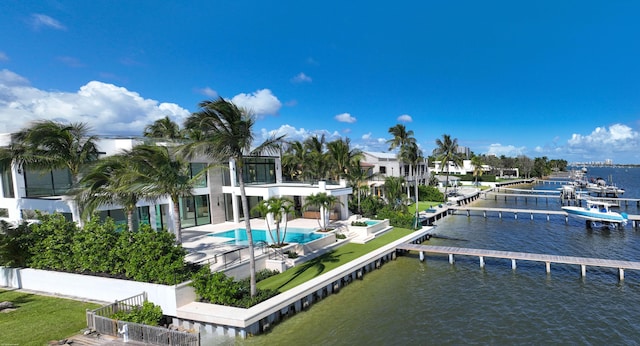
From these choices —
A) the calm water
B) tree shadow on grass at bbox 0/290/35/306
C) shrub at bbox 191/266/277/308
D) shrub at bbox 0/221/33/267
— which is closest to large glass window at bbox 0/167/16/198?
shrub at bbox 0/221/33/267

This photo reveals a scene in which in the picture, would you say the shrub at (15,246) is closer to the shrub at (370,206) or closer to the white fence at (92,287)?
the white fence at (92,287)

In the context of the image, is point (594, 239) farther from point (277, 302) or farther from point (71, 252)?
point (71, 252)

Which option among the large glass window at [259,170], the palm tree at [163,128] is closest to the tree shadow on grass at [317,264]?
the large glass window at [259,170]

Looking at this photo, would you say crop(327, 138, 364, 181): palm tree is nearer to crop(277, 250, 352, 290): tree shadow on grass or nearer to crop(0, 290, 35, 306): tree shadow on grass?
crop(277, 250, 352, 290): tree shadow on grass

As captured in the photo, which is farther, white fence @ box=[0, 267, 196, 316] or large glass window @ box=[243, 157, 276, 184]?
large glass window @ box=[243, 157, 276, 184]

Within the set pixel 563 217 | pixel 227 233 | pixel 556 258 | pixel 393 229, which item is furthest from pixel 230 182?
pixel 563 217

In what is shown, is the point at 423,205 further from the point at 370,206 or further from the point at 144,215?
the point at 144,215
